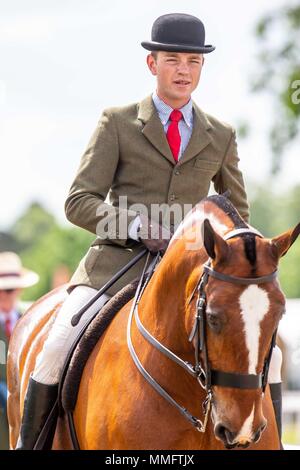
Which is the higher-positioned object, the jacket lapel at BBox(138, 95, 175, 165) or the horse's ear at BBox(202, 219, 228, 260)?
the jacket lapel at BBox(138, 95, 175, 165)

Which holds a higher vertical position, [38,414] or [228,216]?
[228,216]

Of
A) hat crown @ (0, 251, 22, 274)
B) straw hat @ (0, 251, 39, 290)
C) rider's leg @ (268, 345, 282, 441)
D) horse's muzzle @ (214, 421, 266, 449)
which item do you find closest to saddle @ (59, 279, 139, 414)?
rider's leg @ (268, 345, 282, 441)

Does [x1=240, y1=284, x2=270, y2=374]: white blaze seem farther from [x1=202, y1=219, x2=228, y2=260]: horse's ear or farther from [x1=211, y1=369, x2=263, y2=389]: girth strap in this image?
[x1=202, y1=219, x2=228, y2=260]: horse's ear

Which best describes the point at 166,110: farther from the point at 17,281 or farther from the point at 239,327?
the point at 17,281

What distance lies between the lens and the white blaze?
5.67 metres

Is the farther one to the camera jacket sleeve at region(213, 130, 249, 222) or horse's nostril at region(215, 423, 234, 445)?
jacket sleeve at region(213, 130, 249, 222)

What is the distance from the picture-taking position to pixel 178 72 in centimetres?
719

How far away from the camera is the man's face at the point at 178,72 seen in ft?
23.6


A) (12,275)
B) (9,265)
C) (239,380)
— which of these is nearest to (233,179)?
(239,380)

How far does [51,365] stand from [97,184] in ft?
3.72

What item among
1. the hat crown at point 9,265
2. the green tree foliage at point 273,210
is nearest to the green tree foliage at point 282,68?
the hat crown at point 9,265

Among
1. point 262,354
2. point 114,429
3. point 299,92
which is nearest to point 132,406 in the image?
point 114,429

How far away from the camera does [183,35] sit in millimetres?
7176

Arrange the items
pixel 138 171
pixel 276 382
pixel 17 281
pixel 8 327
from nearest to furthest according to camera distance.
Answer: pixel 276 382, pixel 138 171, pixel 8 327, pixel 17 281
